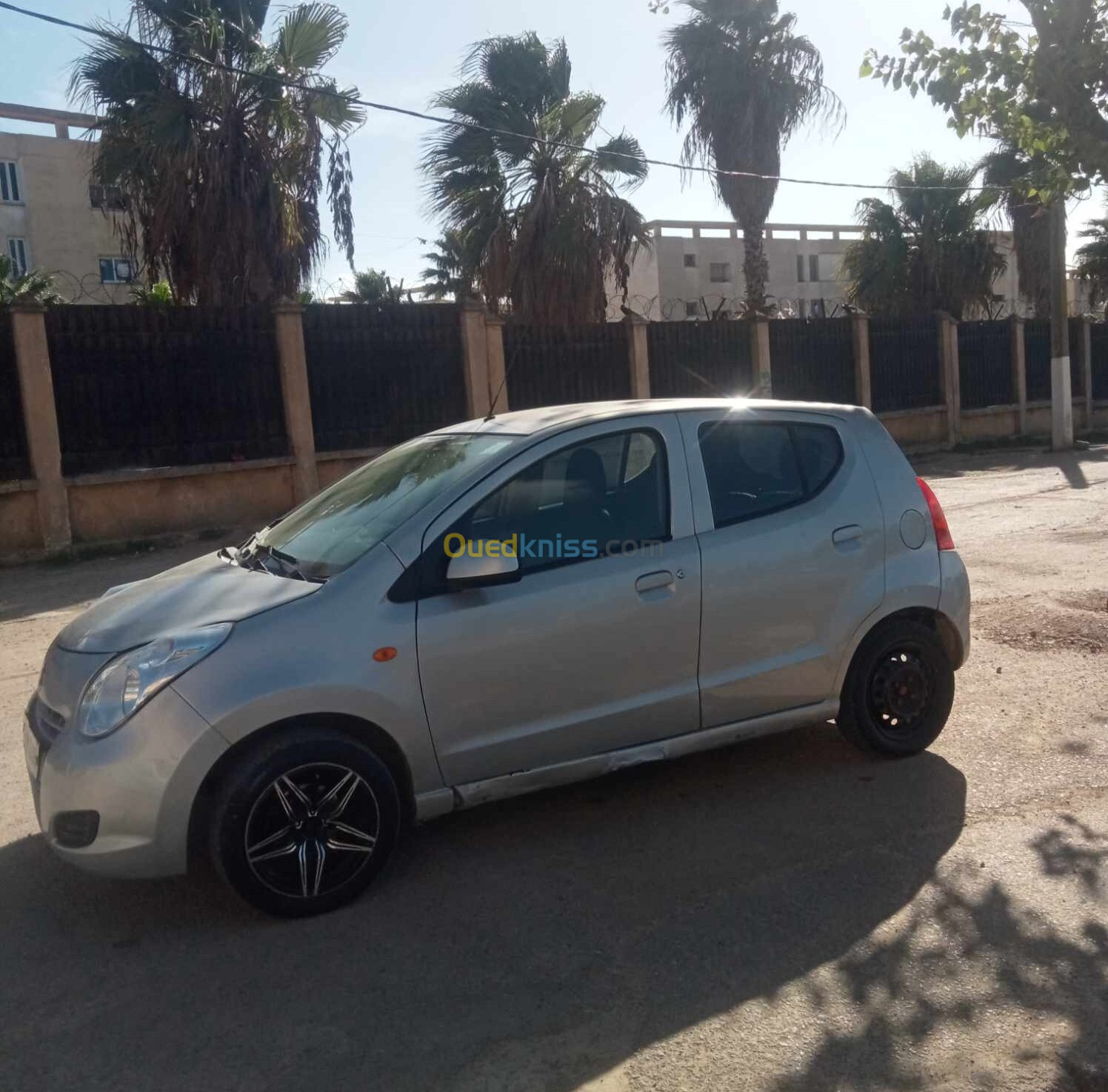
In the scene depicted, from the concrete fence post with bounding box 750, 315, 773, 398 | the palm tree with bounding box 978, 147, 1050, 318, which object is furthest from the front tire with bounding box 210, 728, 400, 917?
the palm tree with bounding box 978, 147, 1050, 318

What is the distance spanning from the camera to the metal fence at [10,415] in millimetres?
11852

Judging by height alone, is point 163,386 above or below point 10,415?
above

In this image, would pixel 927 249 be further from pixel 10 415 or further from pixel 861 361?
pixel 10 415

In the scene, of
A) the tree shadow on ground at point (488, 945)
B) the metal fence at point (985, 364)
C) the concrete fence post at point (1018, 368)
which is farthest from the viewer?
the concrete fence post at point (1018, 368)

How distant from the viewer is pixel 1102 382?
88.5 ft

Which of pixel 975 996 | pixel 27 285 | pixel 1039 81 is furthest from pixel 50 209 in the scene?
pixel 975 996

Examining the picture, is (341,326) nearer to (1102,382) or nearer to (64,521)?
(64,521)

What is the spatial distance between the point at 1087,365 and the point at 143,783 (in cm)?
2675

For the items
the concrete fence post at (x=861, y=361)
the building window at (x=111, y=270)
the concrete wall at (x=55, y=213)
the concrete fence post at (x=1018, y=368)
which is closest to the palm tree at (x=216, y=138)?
the concrete fence post at (x=861, y=361)

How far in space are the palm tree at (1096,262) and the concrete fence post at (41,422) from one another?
26.3 m

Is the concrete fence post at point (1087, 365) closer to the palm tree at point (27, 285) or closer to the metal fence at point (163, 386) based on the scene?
the metal fence at point (163, 386)

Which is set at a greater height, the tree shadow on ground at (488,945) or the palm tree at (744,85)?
the palm tree at (744,85)

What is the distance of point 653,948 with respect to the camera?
3.62 metres

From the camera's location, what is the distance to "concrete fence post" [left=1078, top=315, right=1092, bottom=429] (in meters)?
26.3
